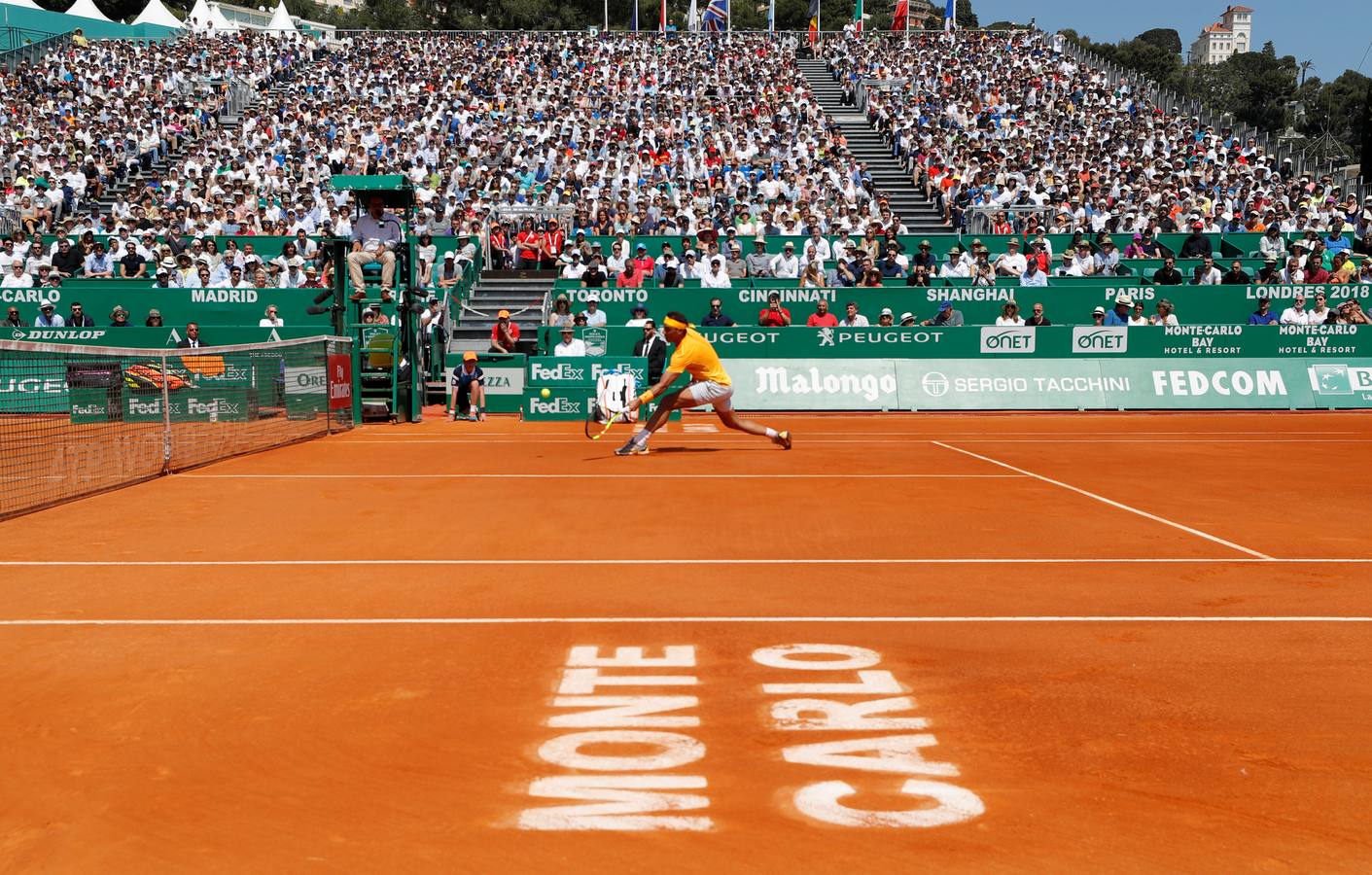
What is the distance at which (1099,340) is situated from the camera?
79.2ft

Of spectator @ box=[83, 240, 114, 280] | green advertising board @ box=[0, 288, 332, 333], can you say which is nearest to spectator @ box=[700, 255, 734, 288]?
green advertising board @ box=[0, 288, 332, 333]

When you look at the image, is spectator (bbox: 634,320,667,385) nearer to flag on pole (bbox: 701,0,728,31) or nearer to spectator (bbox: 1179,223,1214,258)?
spectator (bbox: 1179,223,1214,258)

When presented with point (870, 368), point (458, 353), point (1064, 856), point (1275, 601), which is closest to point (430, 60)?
point (458, 353)

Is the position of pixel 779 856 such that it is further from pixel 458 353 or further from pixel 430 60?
pixel 430 60

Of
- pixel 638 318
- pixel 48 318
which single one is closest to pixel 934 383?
pixel 638 318

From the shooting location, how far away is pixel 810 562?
8.94 m

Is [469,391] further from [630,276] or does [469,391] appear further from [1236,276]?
[1236,276]

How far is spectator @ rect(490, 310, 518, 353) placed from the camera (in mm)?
23484

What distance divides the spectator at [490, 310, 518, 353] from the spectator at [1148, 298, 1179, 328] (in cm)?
1316

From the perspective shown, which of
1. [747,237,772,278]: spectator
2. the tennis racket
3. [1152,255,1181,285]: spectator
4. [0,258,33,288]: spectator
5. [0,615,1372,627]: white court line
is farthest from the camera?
[747,237,772,278]: spectator

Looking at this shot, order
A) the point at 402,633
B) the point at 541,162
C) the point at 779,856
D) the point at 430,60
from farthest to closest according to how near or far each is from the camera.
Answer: the point at 430,60
the point at 541,162
the point at 402,633
the point at 779,856

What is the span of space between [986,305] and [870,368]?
3623 mm

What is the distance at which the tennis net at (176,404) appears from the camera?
51.6ft

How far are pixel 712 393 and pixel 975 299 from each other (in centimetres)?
1190
